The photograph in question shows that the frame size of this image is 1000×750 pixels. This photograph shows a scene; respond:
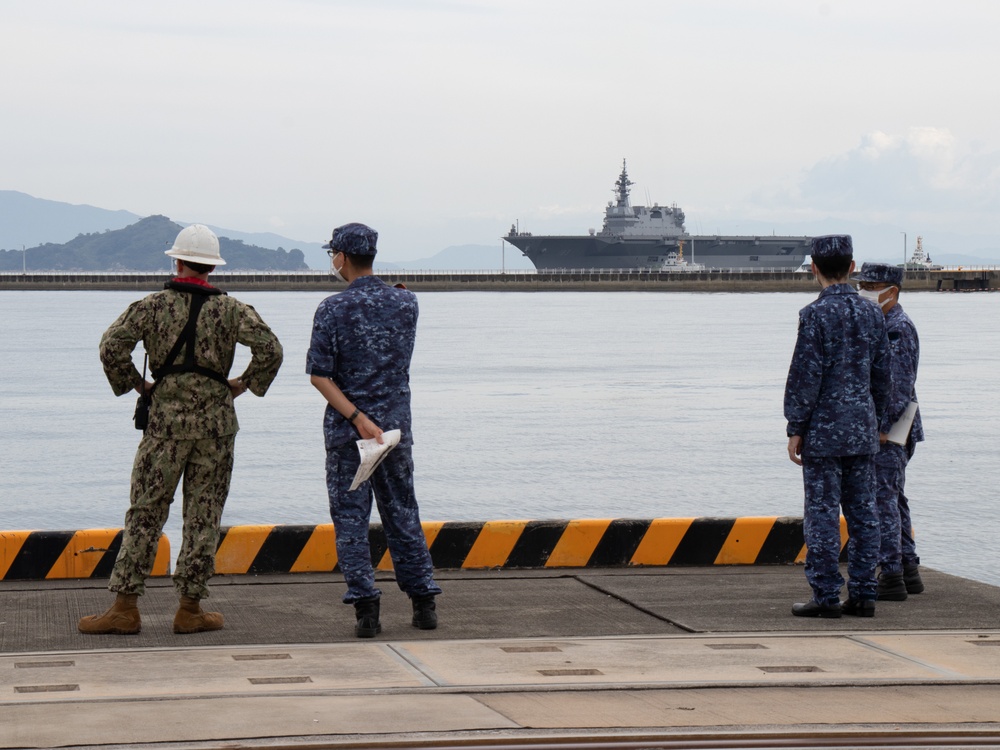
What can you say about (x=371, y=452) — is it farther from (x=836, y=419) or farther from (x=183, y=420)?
(x=836, y=419)

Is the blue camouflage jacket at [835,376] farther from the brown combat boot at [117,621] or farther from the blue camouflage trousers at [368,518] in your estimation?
the brown combat boot at [117,621]

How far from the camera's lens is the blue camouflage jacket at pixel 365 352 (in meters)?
6.16

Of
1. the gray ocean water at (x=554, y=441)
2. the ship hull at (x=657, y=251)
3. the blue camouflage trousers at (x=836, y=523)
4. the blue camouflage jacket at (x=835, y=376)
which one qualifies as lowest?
the gray ocean water at (x=554, y=441)

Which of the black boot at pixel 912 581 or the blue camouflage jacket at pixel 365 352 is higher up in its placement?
the blue camouflage jacket at pixel 365 352

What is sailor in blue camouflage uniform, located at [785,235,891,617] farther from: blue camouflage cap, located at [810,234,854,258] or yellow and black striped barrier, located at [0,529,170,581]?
yellow and black striped barrier, located at [0,529,170,581]

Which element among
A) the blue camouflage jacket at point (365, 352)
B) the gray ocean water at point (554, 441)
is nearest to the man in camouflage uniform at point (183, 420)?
the blue camouflage jacket at point (365, 352)

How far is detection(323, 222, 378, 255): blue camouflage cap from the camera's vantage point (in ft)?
20.5

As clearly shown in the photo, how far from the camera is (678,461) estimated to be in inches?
843

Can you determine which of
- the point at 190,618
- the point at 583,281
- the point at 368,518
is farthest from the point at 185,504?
the point at 583,281

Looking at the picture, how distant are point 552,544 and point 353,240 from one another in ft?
8.27

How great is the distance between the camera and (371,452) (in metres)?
6.00

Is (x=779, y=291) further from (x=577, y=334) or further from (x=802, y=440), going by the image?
(x=802, y=440)

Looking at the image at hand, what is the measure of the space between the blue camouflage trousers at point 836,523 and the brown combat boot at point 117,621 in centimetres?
311

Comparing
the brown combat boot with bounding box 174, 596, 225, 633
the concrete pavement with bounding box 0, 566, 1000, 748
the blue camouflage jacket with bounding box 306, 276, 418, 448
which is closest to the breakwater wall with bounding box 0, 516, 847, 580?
the concrete pavement with bounding box 0, 566, 1000, 748
